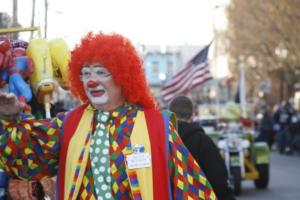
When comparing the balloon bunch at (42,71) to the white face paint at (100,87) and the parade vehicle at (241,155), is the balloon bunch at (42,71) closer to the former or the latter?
the white face paint at (100,87)

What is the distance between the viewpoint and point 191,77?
18141mm

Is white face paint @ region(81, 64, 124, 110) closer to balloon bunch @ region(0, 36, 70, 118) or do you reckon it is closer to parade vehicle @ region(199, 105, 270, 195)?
balloon bunch @ region(0, 36, 70, 118)

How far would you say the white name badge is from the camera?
4.18 metres

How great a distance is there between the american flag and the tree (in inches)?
799

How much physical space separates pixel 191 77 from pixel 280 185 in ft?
11.0

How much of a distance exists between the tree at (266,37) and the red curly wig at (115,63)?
34.0m

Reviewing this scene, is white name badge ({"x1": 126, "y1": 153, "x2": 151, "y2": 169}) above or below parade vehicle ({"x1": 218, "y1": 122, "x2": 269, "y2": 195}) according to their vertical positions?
above

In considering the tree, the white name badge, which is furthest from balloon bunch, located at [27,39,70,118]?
the tree

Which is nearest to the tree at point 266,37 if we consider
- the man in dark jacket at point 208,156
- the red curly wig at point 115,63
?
the man in dark jacket at point 208,156

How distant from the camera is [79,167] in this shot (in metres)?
4.21

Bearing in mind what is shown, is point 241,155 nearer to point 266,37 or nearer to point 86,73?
point 86,73

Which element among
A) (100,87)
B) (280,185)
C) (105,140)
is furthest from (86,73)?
(280,185)

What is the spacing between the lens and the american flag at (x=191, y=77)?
59.5 ft

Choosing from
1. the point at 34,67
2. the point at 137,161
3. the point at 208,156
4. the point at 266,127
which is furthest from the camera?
the point at 266,127
